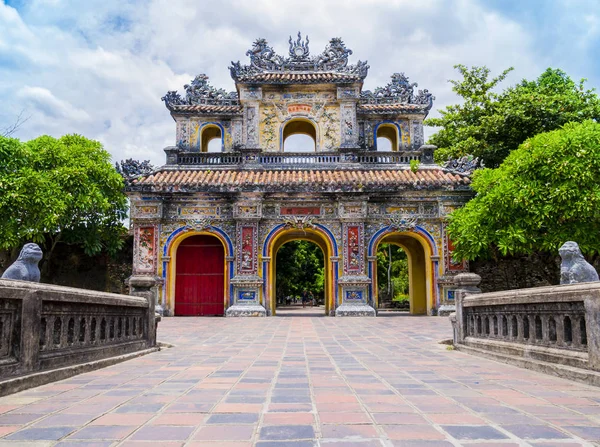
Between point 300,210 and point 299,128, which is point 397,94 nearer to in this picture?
point 299,128

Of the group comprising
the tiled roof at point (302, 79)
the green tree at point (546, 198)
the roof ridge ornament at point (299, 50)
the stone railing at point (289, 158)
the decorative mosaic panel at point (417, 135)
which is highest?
the roof ridge ornament at point (299, 50)

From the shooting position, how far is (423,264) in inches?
768

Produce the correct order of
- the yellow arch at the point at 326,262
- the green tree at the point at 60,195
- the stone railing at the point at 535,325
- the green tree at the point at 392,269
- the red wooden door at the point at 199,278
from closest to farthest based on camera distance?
the stone railing at the point at 535,325 → the green tree at the point at 60,195 → the yellow arch at the point at 326,262 → the red wooden door at the point at 199,278 → the green tree at the point at 392,269

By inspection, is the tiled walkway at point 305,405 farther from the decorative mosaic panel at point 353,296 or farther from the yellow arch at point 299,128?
the yellow arch at point 299,128

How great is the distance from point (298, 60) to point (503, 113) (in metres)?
8.48

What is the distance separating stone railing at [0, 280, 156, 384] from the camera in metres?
4.35

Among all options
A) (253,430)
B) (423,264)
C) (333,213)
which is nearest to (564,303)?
(253,430)

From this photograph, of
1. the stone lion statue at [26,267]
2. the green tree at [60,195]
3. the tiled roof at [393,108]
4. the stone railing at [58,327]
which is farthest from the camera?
the tiled roof at [393,108]

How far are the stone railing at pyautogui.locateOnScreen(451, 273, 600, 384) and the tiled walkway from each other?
287mm

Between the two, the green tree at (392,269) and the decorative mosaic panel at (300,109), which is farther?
the green tree at (392,269)

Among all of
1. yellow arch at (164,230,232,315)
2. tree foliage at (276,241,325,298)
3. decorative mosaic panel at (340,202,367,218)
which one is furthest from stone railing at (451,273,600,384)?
tree foliage at (276,241,325,298)

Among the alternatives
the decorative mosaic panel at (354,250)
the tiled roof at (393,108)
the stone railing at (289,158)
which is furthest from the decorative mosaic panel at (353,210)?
the tiled roof at (393,108)

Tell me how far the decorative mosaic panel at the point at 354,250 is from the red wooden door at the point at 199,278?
4.48 metres

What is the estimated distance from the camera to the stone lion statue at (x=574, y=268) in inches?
242
